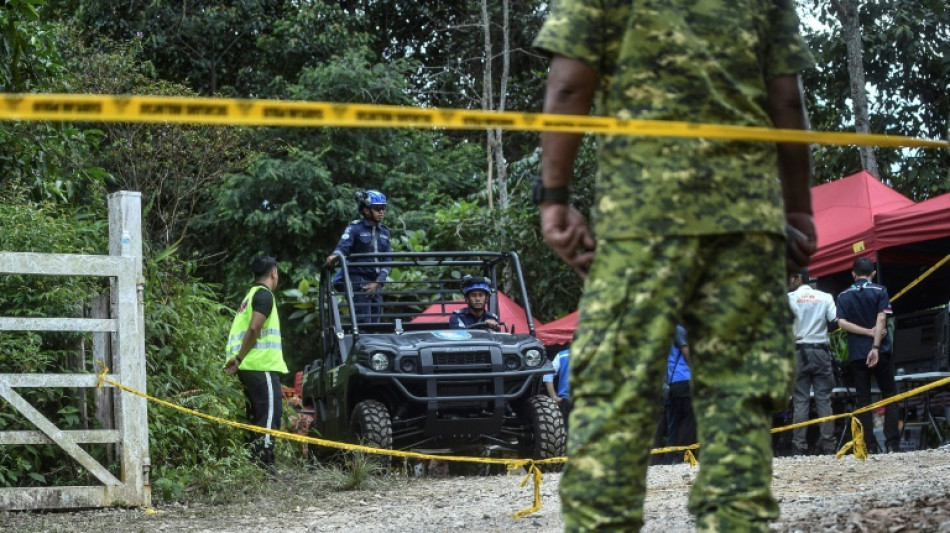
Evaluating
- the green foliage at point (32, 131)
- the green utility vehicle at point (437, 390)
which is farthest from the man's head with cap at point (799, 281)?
the green foliage at point (32, 131)

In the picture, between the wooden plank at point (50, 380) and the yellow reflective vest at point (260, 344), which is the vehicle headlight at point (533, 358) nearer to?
the yellow reflective vest at point (260, 344)

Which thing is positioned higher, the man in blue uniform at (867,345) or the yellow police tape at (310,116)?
the yellow police tape at (310,116)

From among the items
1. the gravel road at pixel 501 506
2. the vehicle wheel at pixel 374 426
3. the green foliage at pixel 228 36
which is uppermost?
the green foliage at pixel 228 36

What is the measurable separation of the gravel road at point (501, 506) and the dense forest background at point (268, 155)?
0.86 meters

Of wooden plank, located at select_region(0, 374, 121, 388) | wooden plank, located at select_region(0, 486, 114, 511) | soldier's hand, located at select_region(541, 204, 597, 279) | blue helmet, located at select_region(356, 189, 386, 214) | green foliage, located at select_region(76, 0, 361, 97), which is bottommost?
wooden plank, located at select_region(0, 486, 114, 511)

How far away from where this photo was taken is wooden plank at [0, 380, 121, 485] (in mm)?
8602

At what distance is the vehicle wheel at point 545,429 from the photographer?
11.3 meters

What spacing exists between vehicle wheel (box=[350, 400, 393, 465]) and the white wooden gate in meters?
2.18

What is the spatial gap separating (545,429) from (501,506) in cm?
295

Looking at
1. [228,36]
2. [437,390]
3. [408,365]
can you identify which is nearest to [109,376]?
[408,365]

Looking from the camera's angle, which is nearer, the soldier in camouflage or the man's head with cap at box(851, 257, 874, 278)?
the soldier in camouflage

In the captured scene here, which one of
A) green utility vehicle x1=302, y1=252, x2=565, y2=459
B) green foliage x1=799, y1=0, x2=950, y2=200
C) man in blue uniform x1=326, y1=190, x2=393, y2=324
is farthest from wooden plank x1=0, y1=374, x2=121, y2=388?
green foliage x1=799, y1=0, x2=950, y2=200

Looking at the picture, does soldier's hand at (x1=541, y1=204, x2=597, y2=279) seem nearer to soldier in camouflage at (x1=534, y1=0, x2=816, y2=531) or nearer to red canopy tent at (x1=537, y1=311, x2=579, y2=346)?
soldier in camouflage at (x1=534, y1=0, x2=816, y2=531)

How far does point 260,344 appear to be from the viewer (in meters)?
10.4
